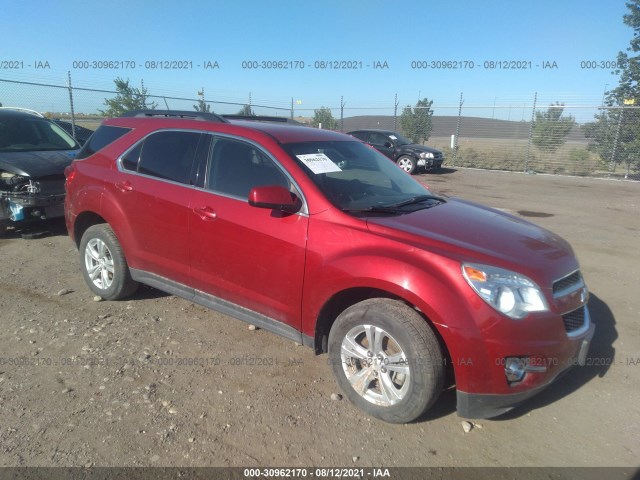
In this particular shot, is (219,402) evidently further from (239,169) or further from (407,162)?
(407,162)

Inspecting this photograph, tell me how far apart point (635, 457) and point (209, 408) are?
257 cm

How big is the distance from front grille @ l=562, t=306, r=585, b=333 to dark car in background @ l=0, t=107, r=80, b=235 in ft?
21.6

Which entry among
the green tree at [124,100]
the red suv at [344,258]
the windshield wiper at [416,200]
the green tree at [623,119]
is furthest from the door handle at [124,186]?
the green tree at [623,119]

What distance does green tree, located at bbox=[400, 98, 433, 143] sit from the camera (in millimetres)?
23203

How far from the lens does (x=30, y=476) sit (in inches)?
94.1

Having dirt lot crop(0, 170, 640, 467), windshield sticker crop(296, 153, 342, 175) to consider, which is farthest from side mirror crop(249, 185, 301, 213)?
dirt lot crop(0, 170, 640, 467)

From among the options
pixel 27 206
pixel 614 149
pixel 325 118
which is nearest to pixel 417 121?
pixel 325 118

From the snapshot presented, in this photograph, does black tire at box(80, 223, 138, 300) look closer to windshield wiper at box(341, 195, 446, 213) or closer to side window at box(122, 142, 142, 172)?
side window at box(122, 142, 142, 172)

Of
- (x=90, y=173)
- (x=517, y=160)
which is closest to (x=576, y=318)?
(x=90, y=173)

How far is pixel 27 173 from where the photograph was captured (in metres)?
6.45

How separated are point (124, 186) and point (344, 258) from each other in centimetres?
237

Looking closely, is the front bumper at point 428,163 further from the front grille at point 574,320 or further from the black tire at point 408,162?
the front grille at point 574,320

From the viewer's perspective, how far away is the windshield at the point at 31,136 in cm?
711

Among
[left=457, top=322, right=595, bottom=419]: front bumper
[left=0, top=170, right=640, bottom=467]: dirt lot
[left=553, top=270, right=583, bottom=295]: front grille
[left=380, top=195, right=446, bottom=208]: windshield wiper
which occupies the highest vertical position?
[left=380, top=195, right=446, bottom=208]: windshield wiper
